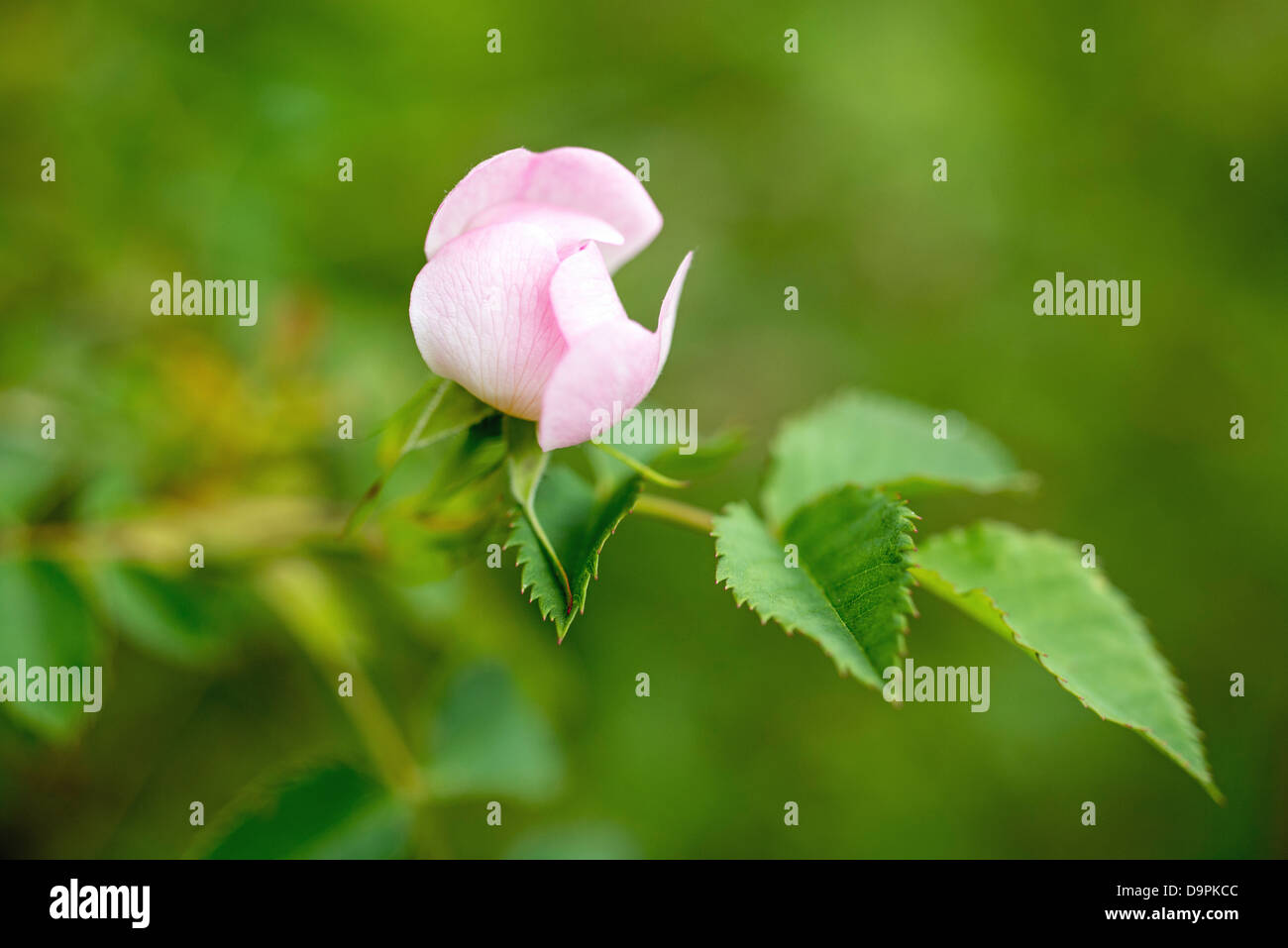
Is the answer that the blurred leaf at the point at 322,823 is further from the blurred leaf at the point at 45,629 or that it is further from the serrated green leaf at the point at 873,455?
the serrated green leaf at the point at 873,455

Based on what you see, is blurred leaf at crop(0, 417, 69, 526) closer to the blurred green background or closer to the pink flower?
the blurred green background

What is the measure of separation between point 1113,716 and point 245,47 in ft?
7.91

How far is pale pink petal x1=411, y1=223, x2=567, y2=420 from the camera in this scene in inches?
36.7

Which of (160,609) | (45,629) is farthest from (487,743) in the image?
(45,629)

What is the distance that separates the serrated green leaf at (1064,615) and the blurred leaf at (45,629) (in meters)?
1.23

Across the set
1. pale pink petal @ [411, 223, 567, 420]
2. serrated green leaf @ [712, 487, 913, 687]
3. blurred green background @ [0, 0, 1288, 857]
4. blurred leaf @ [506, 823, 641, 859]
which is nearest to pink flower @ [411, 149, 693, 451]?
pale pink petal @ [411, 223, 567, 420]

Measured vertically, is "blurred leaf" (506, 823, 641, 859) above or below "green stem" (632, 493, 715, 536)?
below

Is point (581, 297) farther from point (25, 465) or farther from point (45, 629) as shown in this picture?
Result: point (25, 465)

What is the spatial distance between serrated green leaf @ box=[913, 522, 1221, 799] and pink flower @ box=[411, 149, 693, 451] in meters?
0.42

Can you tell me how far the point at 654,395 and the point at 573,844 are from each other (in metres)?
1.42

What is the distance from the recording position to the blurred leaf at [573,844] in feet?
6.81

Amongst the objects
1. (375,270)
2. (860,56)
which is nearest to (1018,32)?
(860,56)

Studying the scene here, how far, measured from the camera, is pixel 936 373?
3.23 m
